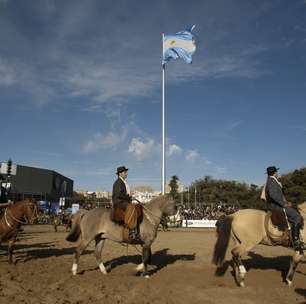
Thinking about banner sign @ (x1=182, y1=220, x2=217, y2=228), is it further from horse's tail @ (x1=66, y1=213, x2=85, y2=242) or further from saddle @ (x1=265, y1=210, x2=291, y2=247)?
saddle @ (x1=265, y1=210, x2=291, y2=247)

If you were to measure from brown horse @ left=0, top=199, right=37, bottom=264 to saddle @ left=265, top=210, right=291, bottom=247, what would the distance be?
24.7ft

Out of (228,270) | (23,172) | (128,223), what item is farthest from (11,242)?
(23,172)

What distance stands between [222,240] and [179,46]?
15175 millimetres

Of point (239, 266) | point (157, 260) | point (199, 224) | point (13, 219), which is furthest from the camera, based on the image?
point (199, 224)

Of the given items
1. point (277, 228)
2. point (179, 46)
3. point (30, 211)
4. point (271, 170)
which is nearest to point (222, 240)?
point (277, 228)

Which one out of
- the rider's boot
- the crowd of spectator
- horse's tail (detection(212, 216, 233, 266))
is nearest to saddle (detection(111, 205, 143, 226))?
horse's tail (detection(212, 216, 233, 266))

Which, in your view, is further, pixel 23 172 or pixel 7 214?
pixel 23 172

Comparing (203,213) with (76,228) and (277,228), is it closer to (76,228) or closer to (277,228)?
(76,228)

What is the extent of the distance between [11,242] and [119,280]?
4492 mm

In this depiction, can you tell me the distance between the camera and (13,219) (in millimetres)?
12562

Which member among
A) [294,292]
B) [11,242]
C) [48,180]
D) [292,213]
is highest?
[48,180]

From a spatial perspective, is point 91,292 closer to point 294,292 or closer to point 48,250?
point 294,292

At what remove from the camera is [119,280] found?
10.1 m

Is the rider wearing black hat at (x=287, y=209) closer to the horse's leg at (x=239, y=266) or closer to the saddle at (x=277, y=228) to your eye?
the saddle at (x=277, y=228)
